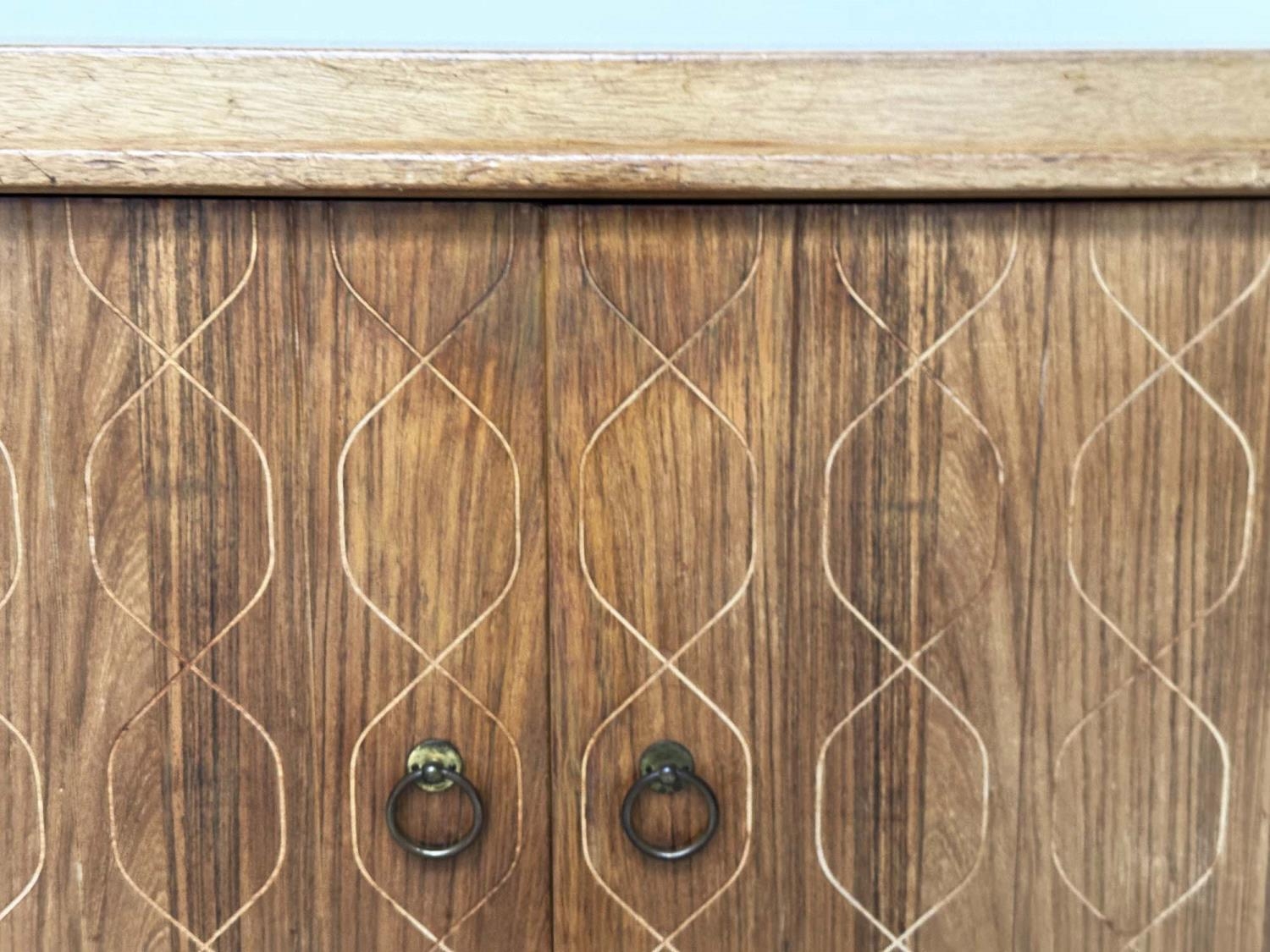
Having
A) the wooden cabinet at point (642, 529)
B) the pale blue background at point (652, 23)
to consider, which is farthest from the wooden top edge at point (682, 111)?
the pale blue background at point (652, 23)

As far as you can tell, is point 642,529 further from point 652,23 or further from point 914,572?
point 652,23

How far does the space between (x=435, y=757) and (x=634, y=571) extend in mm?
142

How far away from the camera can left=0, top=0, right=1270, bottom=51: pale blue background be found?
2.11 ft

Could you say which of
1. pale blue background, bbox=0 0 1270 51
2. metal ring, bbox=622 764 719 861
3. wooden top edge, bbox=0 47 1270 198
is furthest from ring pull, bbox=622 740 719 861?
pale blue background, bbox=0 0 1270 51

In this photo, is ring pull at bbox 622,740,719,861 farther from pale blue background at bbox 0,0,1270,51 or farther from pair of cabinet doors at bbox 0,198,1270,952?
pale blue background at bbox 0,0,1270,51

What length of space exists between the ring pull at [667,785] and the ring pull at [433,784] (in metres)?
0.08

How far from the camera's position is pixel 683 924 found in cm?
48

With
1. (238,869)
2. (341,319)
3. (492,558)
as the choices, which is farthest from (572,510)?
(238,869)

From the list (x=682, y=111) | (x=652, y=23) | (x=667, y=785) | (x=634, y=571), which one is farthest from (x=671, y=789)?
(x=652, y=23)

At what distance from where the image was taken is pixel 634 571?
0.47m

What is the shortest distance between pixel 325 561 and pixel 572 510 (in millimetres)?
129

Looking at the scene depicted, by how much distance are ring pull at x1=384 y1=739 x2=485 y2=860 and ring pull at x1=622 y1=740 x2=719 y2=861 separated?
8 centimetres

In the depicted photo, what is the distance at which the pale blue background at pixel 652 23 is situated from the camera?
644 mm

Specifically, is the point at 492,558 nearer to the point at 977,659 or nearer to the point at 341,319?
the point at 341,319
